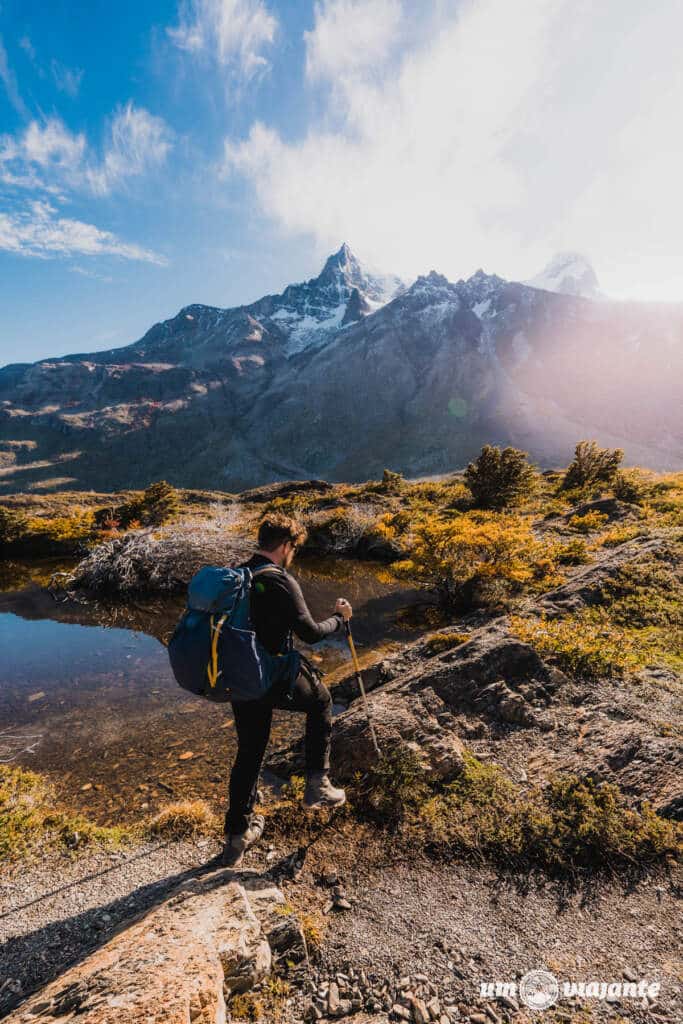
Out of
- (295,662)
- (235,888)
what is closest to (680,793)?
(295,662)

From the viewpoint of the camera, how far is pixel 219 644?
349cm

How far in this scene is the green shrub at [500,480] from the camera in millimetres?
21578

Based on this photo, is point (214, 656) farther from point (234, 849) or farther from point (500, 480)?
point (500, 480)

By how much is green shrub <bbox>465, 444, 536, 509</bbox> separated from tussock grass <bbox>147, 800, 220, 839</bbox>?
19481mm

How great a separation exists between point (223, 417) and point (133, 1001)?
581 feet

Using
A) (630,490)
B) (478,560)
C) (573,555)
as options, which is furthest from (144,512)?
(630,490)

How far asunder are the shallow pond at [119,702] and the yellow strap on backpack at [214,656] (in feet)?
11.2

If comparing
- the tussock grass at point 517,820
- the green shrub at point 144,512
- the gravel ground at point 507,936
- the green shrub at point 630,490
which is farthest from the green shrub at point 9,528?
the green shrub at point 630,490

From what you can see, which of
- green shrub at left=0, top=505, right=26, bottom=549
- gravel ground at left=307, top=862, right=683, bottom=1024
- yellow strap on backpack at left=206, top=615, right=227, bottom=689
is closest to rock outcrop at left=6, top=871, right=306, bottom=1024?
gravel ground at left=307, top=862, right=683, bottom=1024

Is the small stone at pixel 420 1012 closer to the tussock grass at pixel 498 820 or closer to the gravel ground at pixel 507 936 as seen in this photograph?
the gravel ground at pixel 507 936

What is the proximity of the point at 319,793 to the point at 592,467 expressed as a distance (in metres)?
28.3

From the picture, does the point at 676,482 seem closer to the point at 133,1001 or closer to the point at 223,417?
the point at 133,1001

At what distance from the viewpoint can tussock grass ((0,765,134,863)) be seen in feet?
15.6

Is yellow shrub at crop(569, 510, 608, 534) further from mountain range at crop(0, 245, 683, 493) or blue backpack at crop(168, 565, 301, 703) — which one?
mountain range at crop(0, 245, 683, 493)
